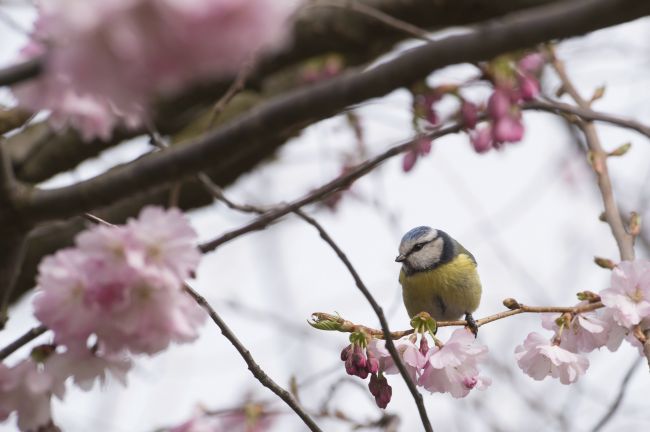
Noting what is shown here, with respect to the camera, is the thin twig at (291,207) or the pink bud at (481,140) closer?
the thin twig at (291,207)

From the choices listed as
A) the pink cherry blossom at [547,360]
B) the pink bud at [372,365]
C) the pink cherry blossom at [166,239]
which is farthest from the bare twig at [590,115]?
the pink cherry blossom at [166,239]

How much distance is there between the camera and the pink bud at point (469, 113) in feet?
6.86

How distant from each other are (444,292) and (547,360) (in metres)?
1.59

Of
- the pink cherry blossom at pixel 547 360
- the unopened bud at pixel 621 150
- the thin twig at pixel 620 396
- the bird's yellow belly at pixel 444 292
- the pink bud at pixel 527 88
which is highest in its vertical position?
the pink bud at pixel 527 88

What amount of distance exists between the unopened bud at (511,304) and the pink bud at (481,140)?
546 mm

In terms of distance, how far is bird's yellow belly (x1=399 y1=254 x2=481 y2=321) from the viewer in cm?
379

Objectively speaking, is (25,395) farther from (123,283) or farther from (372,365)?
(372,365)

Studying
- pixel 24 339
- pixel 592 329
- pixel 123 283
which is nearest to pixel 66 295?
pixel 123 283

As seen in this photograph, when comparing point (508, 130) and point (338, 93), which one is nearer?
point (338, 93)

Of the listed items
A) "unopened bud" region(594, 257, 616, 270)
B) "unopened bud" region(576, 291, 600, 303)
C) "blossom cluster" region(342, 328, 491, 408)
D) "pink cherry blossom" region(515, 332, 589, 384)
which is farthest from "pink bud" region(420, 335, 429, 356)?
"unopened bud" region(594, 257, 616, 270)

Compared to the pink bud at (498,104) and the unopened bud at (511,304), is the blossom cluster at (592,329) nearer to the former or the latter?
the unopened bud at (511,304)

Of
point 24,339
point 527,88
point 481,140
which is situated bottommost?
point 481,140

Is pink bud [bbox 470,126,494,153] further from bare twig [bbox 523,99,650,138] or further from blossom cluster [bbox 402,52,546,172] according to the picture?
bare twig [bbox 523,99,650,138]

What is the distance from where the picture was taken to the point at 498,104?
205 centimetres
